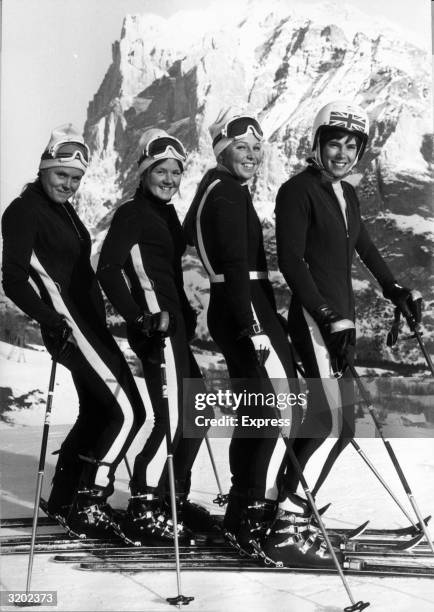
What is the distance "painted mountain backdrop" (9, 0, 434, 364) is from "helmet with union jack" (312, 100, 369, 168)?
1.06 m

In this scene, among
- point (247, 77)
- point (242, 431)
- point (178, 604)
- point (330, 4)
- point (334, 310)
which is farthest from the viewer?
point (247, 77)

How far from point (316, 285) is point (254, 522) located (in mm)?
943

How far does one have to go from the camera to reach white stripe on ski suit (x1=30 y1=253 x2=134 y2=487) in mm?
3947

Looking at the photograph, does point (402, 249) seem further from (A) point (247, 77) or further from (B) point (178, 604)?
(B) point (178, 604)

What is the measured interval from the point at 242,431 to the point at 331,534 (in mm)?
563

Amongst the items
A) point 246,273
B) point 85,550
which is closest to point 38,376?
point 85,550

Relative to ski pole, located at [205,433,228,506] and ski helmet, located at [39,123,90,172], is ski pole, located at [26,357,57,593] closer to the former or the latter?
ski helmet, located at [39,123,90,172]

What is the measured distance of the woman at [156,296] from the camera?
12.8 ft

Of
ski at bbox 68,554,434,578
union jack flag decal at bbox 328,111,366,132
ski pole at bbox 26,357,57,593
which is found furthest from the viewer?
union jack flag decal at bbox 328,111,366,132

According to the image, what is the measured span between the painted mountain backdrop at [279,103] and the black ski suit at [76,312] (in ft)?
3.13

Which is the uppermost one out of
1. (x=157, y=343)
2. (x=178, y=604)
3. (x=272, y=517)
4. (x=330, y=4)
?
(x=330, y=4)

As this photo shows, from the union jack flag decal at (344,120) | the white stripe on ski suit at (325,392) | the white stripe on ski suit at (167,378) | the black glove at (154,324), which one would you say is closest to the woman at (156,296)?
the white stripe on ski suit at (167,378)

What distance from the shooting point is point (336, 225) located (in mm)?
3807

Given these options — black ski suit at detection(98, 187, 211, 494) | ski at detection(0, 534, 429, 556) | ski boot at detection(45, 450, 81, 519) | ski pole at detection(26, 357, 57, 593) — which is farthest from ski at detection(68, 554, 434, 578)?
ski boot at detection(45, 450, 81, 519)
